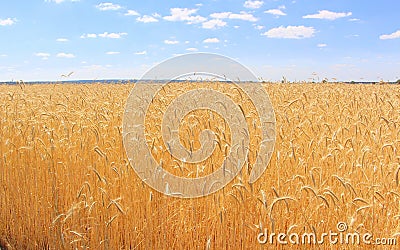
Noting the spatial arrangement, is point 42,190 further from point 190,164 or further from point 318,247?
point 318,247

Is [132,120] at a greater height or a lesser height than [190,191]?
greater

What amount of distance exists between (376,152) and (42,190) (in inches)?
116

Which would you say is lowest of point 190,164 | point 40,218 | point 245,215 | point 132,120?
point 40,218

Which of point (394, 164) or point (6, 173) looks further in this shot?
point (6, 173)

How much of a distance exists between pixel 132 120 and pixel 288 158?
→ 1731 millimetres

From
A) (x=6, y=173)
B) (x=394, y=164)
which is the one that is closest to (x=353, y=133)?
(x=394, y=164)

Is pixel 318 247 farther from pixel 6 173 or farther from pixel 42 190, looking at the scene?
pixel 6 173

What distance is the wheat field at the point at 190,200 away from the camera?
6.97 ft

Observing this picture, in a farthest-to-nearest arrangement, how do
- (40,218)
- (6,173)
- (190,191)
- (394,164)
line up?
(6,173), (40,218), (394,164), (190,191)

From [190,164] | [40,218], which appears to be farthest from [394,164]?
[40,218]

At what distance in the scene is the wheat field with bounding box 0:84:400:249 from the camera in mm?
2125

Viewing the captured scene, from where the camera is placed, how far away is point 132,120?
3.64m

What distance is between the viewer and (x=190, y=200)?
92.4 inches

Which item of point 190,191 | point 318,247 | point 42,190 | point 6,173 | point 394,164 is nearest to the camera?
point 318,247
